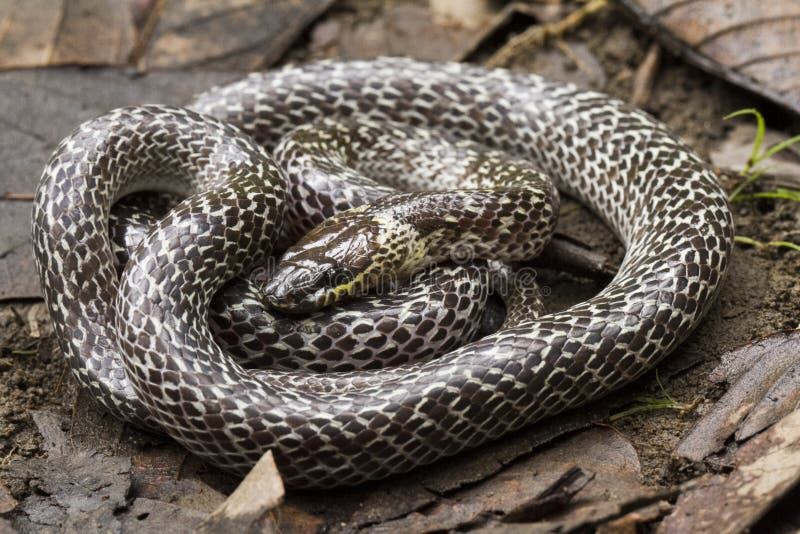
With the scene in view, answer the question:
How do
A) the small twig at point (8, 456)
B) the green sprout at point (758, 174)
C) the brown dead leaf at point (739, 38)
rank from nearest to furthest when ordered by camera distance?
the small twig at point (8, 456) → the green sprout at point (758, 174) → the brown dead leaf at point (739, 38)

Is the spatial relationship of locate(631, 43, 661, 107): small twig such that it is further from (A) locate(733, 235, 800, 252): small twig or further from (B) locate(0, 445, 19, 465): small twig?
(B) locate(0, 445, 19, 465): small twig

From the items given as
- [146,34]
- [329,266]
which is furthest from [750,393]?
[146,34]

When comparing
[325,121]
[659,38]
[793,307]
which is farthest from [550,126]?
[793,307]

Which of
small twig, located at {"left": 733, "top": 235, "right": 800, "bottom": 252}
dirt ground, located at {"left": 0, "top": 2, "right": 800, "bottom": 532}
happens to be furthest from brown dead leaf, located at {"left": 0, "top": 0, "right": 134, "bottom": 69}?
small twig, located at {"left": 733, "top": 235, "right": 800, "bottom": 252}

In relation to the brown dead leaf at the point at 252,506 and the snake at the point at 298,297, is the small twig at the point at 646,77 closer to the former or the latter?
the snake at the point at 298,297

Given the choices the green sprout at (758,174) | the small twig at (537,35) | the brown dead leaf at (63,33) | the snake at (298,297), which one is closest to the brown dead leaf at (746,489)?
the snake at (298,297)
